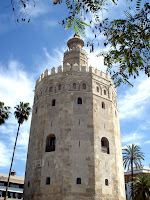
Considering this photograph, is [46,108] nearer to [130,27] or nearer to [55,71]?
[55,71]

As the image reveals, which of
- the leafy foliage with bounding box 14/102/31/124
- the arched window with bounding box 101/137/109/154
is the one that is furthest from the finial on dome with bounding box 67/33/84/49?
the arched window with bounding box 101/137/109/154

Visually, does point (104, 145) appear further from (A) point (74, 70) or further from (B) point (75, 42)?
(B) point (75, 42)

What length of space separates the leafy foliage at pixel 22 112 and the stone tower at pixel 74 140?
3313 mm

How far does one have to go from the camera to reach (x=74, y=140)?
2119 centimetres

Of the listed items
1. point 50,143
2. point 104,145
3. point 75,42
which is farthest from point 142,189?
point 75,42

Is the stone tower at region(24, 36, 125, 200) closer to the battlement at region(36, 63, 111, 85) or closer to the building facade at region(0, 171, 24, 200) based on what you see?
the battlement at region(36, 63, 111, 85)

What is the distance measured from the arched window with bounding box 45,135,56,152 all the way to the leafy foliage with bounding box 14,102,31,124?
7820 millimetres

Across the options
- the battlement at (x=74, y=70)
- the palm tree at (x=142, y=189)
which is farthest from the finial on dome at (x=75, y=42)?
the palm tree at (x=142, y=189)

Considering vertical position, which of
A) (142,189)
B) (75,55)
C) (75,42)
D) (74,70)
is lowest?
(142,189)

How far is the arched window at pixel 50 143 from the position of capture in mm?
21638

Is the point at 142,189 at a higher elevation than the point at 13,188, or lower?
higher

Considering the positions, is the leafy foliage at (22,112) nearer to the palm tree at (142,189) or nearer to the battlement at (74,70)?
the battlement at (74,70)

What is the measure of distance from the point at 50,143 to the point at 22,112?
8.46 metres

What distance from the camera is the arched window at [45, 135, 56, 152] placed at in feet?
71.0
